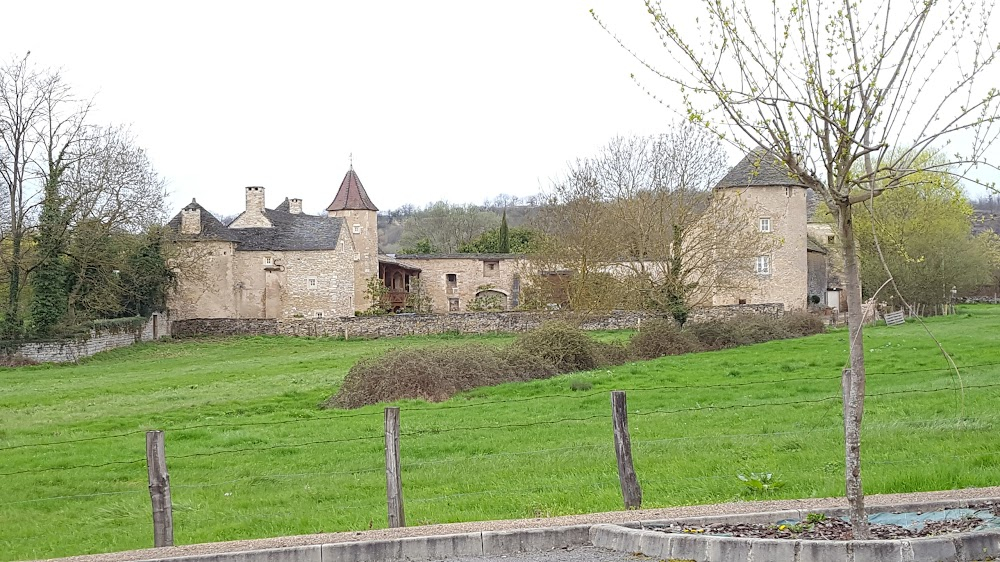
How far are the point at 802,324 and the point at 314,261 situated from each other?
2837 centimetres

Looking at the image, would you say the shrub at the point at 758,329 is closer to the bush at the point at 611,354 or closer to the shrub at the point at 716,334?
the shrub at the point at 716,334

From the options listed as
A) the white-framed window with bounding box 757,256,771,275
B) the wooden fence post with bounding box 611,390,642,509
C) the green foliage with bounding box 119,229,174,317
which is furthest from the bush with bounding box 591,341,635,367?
the green foliage with bounding box 119,229,174,317

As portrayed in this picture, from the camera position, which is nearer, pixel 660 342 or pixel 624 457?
pixel 624 457

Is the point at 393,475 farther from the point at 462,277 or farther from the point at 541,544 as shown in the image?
the point at 462,277

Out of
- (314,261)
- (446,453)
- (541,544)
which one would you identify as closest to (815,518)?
(541,544)

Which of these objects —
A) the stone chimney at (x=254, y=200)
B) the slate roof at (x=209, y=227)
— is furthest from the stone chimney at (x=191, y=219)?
the stone chimney at (x=254, y=200)

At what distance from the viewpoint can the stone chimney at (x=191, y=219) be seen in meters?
52.6

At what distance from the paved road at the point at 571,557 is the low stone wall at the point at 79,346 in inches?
1377

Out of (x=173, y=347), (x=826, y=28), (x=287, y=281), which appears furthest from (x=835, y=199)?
(x=287, y=281)

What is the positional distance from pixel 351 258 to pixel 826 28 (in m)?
Answer: 50.6

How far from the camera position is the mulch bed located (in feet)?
19.6

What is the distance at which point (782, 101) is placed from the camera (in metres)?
5.67

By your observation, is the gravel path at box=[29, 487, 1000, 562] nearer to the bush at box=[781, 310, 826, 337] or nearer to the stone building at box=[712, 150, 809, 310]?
the bush at box=[781, 310, 826, 337]

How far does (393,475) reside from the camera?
25.4 feet
